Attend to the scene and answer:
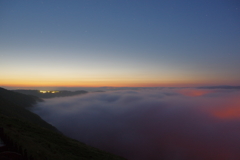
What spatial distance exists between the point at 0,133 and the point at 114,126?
198805 millimetres

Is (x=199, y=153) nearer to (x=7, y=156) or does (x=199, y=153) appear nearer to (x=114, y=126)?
(x=114, y=126)

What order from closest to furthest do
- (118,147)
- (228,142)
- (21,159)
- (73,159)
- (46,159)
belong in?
1. (21,159)
2. (46,159)
3. (73,159)
4. (118,147)
5. (228,142)

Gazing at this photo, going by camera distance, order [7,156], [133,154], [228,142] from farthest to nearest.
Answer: [228,142] → [133,154] → [7,156]

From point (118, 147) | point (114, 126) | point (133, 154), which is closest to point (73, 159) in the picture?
point (133, 154)

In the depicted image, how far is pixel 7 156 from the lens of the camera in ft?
25.4

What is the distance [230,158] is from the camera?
145000 millimetres

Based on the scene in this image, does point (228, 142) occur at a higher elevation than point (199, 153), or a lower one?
lower

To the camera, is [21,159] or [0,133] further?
[0,133]

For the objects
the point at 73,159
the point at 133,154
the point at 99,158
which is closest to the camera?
the point at 73,159

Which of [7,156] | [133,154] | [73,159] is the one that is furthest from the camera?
[133,154]

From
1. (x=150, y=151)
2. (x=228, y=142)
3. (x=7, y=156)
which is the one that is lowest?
(x=228, y=142)

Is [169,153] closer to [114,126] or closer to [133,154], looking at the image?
[133,154]

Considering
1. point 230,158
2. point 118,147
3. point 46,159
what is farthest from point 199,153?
point 46,159

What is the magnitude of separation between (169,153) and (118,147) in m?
52.1
